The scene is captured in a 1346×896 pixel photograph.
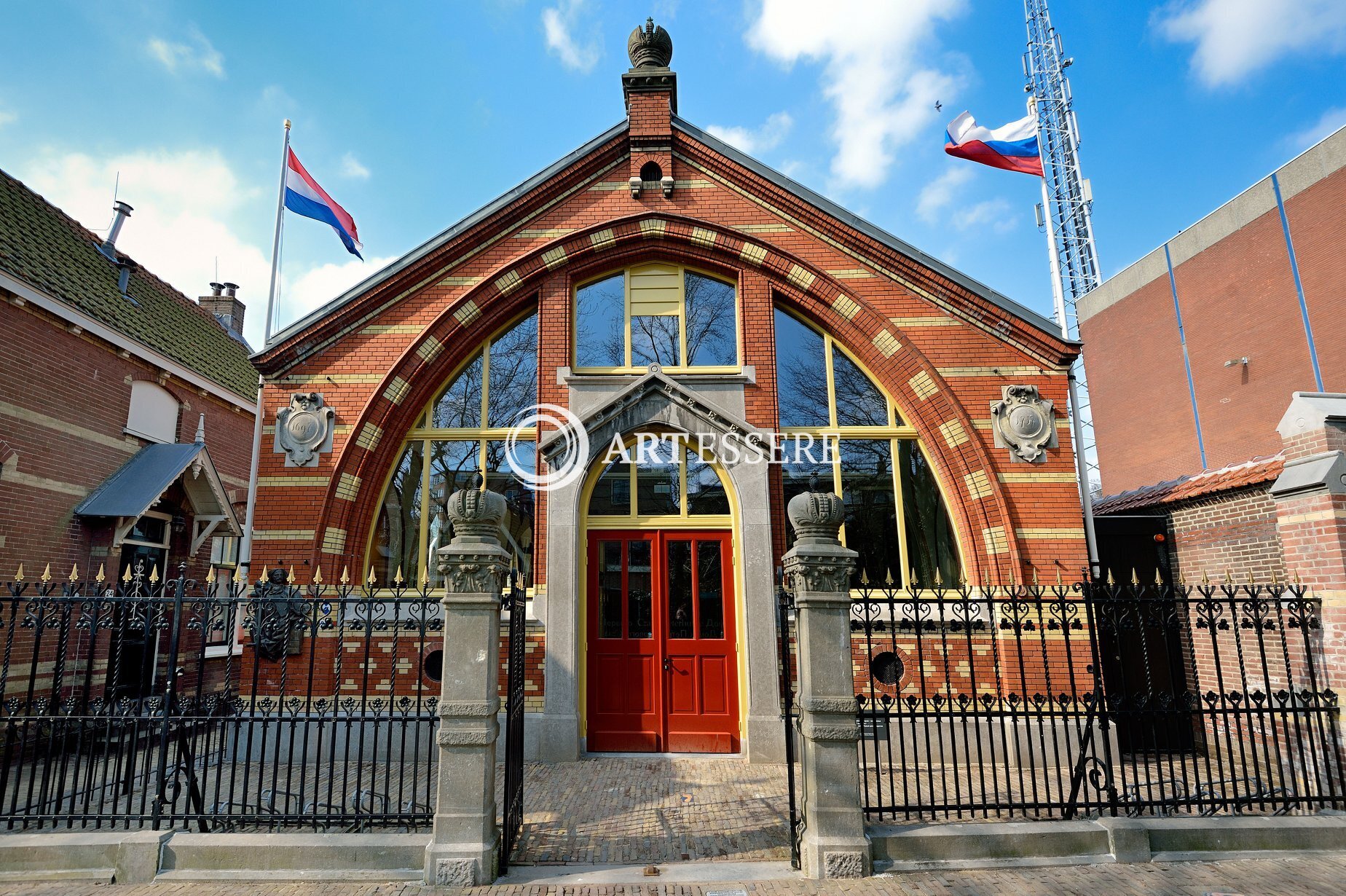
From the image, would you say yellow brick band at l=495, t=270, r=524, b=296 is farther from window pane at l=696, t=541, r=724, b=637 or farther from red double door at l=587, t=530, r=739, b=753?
window pane at l=696, t=541, r=724, b=637

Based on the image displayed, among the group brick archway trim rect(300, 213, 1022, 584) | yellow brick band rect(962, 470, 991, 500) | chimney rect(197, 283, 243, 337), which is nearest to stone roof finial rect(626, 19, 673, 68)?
→ brick archway trim rect(300, 213, 1022, 584)

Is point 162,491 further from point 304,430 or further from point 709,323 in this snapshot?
point 709,323

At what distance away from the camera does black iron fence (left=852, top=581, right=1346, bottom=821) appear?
217 inches

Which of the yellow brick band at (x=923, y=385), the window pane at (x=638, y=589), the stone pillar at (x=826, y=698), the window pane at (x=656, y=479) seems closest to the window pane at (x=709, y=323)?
the window pane at (x=656, y=479)

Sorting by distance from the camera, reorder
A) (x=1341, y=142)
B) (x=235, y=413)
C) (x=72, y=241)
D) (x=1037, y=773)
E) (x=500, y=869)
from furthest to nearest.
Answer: (x=1341, y=142) → (x=235, y=413) → (x=72, y=241) → (x=1037, y=773) → (x=500, y=869)

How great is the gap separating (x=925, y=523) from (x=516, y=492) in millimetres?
5456

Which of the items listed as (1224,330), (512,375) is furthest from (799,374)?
(1224,330)

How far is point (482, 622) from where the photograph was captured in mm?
5320

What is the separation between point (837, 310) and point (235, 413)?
12520 mm

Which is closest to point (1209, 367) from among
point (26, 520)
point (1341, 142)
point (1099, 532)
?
point (1341, 142)

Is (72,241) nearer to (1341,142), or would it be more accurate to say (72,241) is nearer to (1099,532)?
(1099,532)

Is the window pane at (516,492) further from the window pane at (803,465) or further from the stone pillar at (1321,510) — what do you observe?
the stone pillar at (1321,510)

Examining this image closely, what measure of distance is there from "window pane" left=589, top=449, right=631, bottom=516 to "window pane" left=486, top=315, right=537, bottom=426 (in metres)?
1.47

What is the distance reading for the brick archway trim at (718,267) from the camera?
9.13 meters
